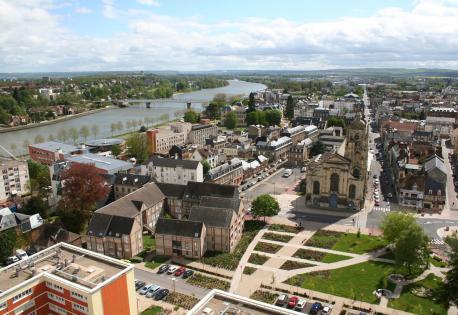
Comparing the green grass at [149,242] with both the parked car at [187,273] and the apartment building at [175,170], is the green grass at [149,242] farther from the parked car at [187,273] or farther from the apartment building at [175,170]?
the apartment building at [175,170]

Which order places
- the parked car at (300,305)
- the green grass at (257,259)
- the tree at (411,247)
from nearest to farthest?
the parked car at (300,305)
the tree at (411,247)
the green grass at (257,259)

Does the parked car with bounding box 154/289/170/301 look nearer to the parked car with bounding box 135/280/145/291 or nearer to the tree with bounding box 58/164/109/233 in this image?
the parked car with bounding box 135/280/145/291

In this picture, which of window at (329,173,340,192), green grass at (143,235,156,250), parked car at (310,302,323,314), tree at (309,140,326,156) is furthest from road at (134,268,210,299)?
tree at (309,140,326,156)

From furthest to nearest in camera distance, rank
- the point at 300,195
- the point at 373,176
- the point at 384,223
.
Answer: the point at 373,176
the point at 300,195
the point at 384,223

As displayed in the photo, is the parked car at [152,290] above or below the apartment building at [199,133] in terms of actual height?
below

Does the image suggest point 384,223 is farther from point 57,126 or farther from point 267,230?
point 57,126

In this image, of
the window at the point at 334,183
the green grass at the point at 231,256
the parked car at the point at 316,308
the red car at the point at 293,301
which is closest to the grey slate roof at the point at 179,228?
the green grass at the point at 231,256

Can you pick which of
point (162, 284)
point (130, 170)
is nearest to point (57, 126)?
point (130, 170)
